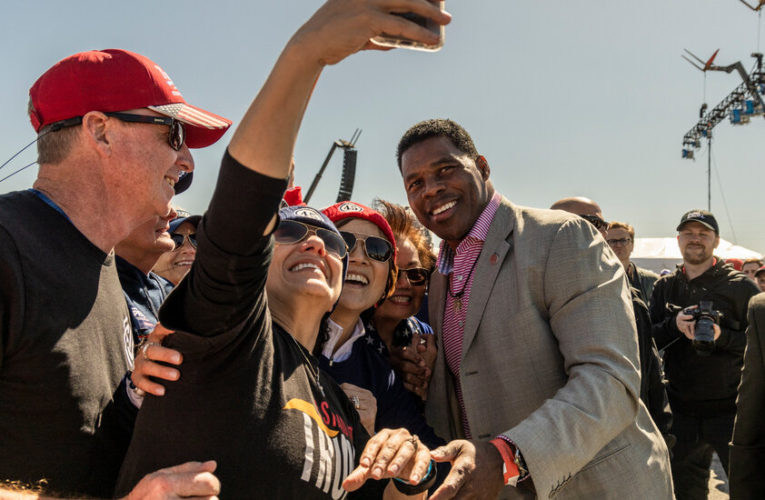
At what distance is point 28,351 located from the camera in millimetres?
1346

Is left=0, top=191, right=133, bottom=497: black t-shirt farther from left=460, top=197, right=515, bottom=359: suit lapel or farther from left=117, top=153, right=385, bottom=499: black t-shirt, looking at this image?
left=460, top=197, right=515, bottom=359: suit lapel

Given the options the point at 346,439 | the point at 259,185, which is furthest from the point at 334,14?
the point at 346,439

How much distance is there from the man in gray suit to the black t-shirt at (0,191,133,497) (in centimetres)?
97

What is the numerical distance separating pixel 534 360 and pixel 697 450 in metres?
3.87

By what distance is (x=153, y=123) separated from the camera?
6.02 feet

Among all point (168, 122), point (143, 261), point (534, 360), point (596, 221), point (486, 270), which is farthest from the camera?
point (596, 221)

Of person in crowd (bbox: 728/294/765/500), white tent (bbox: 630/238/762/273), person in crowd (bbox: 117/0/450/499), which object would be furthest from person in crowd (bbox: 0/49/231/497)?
white tent (bbox: 630/238/762/273)

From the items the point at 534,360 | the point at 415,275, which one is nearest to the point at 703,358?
the point at 415,275

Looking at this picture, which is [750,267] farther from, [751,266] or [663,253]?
[663,253]

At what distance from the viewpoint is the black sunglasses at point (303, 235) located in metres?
2.21

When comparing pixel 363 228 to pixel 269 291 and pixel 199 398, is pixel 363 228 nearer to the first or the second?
pixel 269 291

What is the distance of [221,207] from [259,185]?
85 millimetres

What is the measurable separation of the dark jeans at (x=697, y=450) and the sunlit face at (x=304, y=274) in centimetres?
447

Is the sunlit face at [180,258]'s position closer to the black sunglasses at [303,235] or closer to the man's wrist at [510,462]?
the black sunglasses at [303,235]
